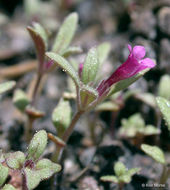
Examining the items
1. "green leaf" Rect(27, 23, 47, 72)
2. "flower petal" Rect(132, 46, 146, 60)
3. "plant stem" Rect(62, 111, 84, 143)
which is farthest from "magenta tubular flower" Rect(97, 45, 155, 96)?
"green leaf" Rect(27, 23, 47, 72)

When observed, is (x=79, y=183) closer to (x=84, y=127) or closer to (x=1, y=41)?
(x=84, y=127)

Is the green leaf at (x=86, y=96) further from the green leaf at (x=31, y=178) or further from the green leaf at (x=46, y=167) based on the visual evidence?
the green leaf at (x=31, y=178)

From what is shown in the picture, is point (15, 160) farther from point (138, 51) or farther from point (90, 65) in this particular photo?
point (138, 51)

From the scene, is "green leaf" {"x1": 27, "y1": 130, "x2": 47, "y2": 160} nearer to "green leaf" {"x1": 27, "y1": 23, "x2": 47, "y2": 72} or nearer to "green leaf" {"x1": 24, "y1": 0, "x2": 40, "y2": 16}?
"green leaf" {"x1": 27, "y1": 23, "x2": 47, "y2": 72}

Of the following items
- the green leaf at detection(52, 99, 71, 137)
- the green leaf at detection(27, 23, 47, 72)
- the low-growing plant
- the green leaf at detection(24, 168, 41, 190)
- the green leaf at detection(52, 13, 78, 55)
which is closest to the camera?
the green leaf at detection(24, 168, 41, 190)

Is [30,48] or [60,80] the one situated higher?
[30,48]

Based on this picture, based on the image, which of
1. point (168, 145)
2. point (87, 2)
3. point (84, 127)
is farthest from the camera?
point (87, 2)

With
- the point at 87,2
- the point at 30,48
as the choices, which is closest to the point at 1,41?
the point at 30,48
